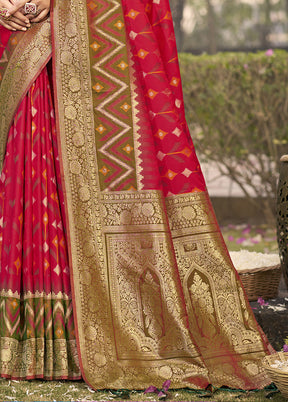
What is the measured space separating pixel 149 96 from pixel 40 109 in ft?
1.35

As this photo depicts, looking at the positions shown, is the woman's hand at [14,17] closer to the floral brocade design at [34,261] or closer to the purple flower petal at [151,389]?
the floral brocade design at [34,261]

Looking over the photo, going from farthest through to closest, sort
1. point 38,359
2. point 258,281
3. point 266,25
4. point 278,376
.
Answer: point 266,25, point 258,281, point 38,359, point 278,376

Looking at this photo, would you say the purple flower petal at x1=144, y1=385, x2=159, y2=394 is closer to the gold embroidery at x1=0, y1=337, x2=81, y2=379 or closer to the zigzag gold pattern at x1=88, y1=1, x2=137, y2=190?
the gold embroidery at x1=0, y1=337, x2=81, y2=379

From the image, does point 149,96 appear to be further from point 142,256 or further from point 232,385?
point 232,385

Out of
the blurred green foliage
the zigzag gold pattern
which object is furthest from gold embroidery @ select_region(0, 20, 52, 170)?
the blurred green foliage

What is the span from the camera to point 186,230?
8.62 feet

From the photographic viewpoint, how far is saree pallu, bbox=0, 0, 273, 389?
2.47 meters

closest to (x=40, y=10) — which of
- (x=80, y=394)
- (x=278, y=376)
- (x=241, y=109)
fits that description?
(x=80, y=394)

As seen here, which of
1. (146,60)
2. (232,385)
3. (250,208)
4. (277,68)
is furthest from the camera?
(250,208)

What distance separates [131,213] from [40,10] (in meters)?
0.83

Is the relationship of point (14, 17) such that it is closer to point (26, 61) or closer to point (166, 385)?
point (26, 61)

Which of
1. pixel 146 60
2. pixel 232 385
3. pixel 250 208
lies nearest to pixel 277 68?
pixel 250 208

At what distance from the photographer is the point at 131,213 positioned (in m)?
2.55

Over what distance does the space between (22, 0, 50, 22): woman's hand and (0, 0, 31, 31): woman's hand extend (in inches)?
0.9
